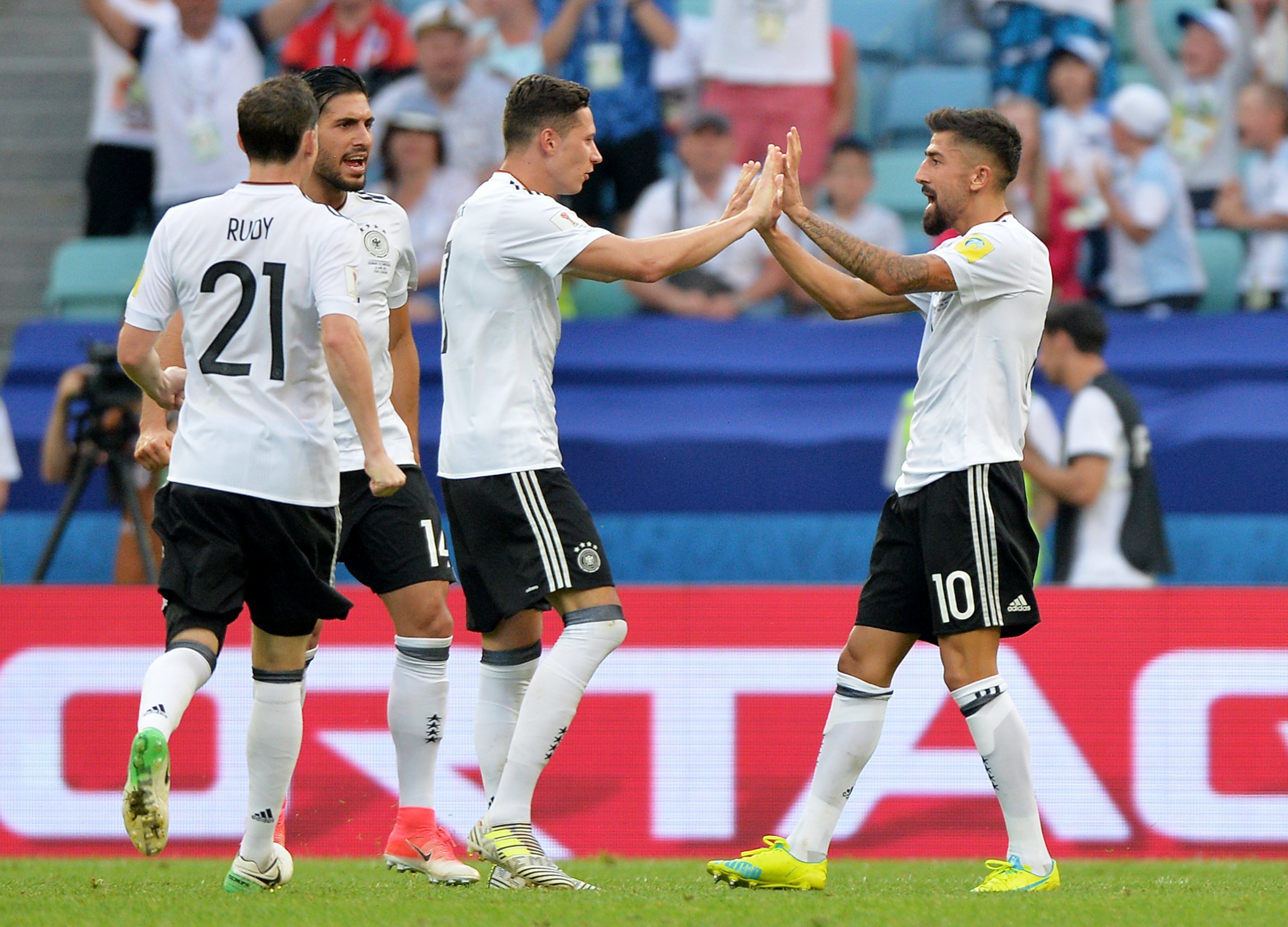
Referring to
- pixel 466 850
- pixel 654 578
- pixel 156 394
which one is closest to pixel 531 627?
pixel 156 394

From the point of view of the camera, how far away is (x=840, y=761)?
5086 millimetres

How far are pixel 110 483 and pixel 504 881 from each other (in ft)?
14.7

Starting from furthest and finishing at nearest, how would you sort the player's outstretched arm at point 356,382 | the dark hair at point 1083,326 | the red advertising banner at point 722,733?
the dark hair at point 1083,326 < the red advertising banner at point 722,733 < the player's outstretched arm at point 356,382

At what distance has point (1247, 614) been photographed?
6883mm

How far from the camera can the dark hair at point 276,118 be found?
4.62m

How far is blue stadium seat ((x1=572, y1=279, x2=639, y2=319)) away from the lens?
34.4 feet

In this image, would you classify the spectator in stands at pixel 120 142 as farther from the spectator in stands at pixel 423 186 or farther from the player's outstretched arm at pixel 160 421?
the player's outstretched arm at pixel 160 421

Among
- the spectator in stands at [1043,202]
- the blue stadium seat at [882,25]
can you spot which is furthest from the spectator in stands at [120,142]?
the spectator in stands at [1043,202]

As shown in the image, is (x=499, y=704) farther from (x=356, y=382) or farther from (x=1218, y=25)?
(x=1218, y=25)

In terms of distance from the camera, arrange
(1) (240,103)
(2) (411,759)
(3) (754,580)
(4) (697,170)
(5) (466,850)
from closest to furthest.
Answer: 1. (1) (240,103)
2. (2) (411,759)
3. (5) (466,850)
4. (3) (754,580)
5. (4) (697,170)

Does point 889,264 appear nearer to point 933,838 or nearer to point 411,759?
point 411,759

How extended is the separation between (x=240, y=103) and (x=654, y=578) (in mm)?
4605

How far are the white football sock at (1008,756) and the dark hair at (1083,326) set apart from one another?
3042 mm

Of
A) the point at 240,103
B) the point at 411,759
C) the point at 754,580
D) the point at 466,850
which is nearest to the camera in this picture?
the point at 240,103
